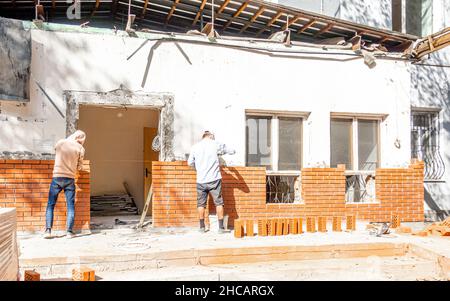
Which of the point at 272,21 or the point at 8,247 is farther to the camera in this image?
the point at 272,21

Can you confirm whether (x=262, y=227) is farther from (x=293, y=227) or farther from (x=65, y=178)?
(x=65, y=178)

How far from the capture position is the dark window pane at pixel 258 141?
9109mm

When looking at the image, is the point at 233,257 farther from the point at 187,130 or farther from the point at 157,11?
the point at 157,11

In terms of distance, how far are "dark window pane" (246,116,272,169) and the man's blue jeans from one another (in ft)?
11.3

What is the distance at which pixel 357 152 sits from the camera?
9.73 metres

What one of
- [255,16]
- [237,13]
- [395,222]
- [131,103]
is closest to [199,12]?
[237,13]

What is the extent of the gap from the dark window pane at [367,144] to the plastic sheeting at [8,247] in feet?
23.9

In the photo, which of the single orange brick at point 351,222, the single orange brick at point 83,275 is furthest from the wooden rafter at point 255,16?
the single orange brick at point 83,275

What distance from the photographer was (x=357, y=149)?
9734 millimetres

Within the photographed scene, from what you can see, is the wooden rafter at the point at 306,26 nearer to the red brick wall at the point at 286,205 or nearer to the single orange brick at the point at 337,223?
the red brick wall at the point at 286,205

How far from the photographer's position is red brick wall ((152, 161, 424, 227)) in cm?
834

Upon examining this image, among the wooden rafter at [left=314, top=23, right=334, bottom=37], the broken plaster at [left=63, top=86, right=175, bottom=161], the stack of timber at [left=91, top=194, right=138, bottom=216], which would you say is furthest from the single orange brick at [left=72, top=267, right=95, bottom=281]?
the wooden rafter at [left=314, top=23, right=334, bottom=37]

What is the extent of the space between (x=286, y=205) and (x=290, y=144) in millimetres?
1277
